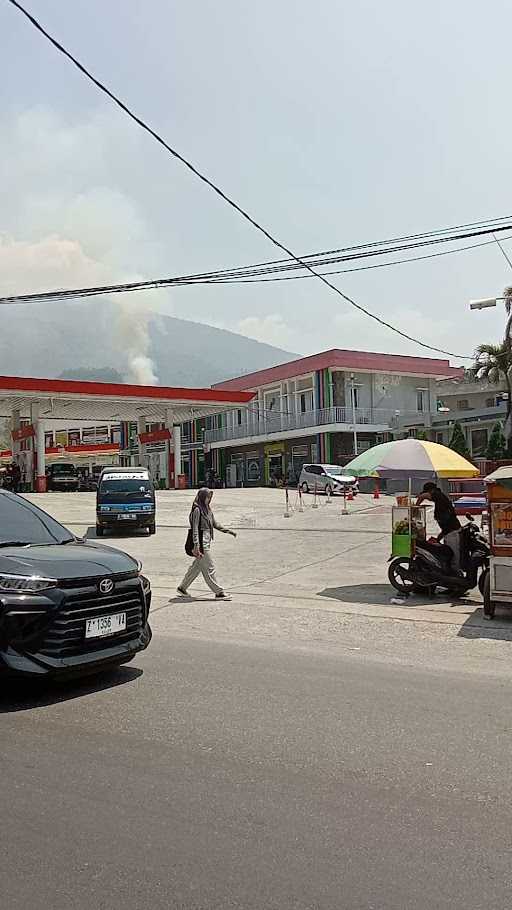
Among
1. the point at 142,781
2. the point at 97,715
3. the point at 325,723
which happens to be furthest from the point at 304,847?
the point at 97,715

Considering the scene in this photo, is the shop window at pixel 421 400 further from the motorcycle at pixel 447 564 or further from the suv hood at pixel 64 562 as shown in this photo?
the suv hood at pixel 64 562

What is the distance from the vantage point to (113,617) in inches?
246

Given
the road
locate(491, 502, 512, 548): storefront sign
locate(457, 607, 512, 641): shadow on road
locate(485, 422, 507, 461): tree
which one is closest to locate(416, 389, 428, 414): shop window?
locate(485, 422, 507, 461): tree

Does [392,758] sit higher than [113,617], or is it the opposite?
[113,617]

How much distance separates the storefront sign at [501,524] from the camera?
10.0m

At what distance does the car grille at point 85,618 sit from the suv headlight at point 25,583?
0.18 m

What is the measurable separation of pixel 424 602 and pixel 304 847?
27.4 feet

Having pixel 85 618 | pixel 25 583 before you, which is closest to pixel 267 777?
pixel 85 618

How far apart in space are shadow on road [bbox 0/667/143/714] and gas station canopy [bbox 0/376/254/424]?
114ft

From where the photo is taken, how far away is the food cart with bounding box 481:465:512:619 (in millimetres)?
9844

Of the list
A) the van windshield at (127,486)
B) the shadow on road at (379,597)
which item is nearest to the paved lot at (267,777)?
the shadow on road at (379,597)

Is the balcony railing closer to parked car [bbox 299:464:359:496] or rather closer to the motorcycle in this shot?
parked car [bbox 299:464:359:496]

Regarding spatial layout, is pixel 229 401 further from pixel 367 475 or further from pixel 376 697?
pixel 376 697

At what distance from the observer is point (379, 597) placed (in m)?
12.3
